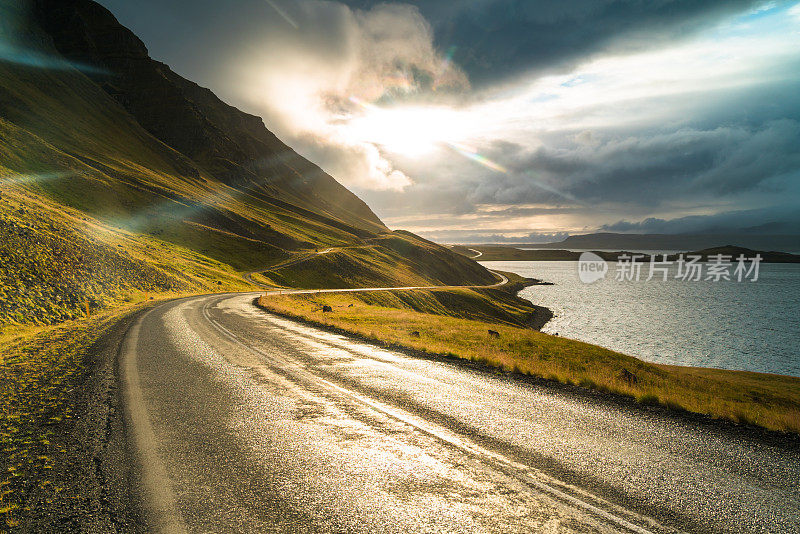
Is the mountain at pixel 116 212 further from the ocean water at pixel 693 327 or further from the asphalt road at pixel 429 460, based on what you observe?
the ocean water at pixel 693 327

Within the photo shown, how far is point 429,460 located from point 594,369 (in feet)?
66.8

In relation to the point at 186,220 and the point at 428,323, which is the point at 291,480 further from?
the point at 186,220

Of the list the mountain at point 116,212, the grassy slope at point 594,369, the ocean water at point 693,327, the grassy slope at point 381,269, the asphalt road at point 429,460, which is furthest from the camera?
the grassy slope at point 381,269

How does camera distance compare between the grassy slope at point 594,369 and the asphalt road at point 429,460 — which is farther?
the grassy slope at point 594,369

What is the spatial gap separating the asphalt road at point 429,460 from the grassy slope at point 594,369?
1.41m

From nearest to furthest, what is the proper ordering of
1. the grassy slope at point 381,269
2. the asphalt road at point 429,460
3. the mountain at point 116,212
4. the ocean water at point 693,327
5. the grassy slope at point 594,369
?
the asphalt road at point 429,460
the grassy slope at point 594,369
the mountain at point 116,212
the ocean water at point 693,327
the grassy slope at point 381,269

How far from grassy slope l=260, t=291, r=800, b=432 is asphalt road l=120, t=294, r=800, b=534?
141 cm

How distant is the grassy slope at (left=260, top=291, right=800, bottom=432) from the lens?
9523 millimetres

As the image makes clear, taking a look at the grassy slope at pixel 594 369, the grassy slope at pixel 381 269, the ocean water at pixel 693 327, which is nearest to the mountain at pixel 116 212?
the grassy slope at pixel 381 269

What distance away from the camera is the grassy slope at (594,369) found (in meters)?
9.52

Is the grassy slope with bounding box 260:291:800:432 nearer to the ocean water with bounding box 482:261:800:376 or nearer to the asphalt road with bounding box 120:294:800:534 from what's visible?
the asphalt road with bounding box 120:294:800:534

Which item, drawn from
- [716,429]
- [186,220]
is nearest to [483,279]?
[186,220]

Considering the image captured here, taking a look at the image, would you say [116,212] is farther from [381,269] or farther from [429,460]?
[429,460]

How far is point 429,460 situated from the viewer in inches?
229
